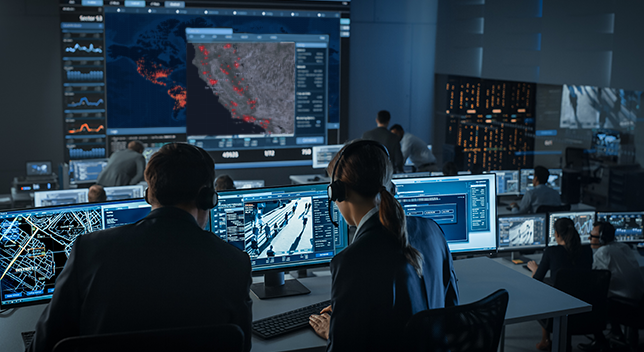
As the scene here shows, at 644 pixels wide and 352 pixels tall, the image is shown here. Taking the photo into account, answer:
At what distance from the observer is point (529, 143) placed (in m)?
6.16

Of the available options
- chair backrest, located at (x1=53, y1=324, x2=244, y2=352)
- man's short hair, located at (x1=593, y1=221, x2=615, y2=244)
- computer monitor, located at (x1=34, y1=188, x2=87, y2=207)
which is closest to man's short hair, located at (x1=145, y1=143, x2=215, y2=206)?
chair backrest, located at (x1=53, y1=324, x2=244, y2=352)

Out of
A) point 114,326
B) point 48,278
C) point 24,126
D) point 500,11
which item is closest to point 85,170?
point 24,126

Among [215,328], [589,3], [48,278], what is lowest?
[48,278]

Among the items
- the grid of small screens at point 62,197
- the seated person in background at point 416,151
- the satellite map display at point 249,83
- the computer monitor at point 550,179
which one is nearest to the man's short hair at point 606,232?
the computer monitor at point 550,179

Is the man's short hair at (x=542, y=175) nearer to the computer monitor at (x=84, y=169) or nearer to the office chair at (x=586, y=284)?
the office chair at (x=586, y=284)

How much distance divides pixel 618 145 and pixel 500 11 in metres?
2.24

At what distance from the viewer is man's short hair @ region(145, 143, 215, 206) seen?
4.72 ft

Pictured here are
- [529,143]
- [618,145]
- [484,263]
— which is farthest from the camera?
[529,143]

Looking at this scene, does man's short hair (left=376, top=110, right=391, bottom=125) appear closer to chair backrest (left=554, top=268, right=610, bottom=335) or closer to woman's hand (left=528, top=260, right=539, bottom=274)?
woman's hand (left=528, top=260, right=539, bottom=274)

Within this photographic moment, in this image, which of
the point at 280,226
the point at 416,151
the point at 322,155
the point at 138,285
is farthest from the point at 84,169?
the point at 138,285

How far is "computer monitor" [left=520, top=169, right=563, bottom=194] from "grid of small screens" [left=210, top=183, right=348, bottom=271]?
3.74m

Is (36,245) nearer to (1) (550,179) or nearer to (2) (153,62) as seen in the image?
(1) (550,179)

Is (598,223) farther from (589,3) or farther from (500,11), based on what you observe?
(500,11)

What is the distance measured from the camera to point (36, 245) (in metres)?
2.02
